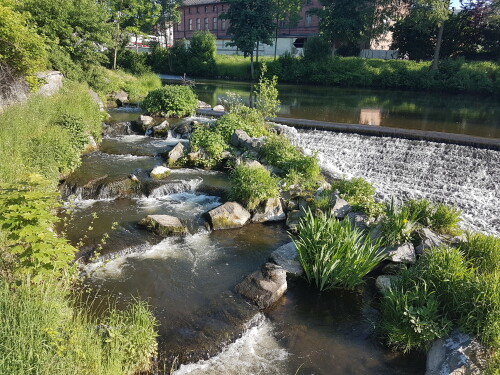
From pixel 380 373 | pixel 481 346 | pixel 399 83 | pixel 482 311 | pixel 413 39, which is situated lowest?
pixel 380 373

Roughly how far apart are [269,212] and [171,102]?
10.5 m

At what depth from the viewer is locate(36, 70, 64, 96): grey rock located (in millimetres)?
14587

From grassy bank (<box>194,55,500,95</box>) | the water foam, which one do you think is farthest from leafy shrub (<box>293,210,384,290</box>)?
grassy bank (<box>194,55,500,95</box>)

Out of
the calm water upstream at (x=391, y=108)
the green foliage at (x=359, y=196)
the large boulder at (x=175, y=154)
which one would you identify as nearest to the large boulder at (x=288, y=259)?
the green foliage at (x=359, y=196)

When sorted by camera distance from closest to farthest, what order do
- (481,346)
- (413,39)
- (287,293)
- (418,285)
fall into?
(481,346) < (418,285) < (287,293) < (413,39)

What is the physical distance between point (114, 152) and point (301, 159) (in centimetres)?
645

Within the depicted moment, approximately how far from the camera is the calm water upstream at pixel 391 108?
18.8 metres

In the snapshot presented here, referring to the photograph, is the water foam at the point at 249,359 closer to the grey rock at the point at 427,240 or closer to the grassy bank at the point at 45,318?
the grassy bank at the point at 45,318

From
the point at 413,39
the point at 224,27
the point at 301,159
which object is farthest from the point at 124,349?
the point at 224,27

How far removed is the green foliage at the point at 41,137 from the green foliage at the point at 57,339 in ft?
12.8

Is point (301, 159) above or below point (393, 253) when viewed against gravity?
above

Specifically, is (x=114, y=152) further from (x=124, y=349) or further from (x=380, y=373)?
(x=380, y=373)

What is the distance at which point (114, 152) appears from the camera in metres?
12.8

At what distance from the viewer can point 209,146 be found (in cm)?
1191
